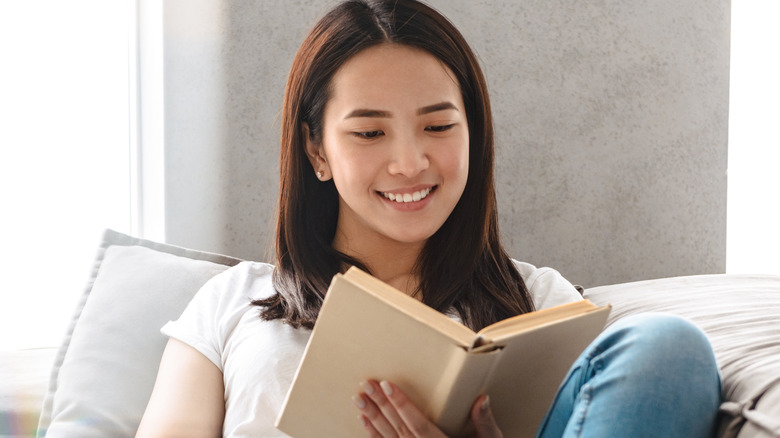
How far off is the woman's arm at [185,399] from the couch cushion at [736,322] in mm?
702

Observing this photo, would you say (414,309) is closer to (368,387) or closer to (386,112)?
(368,387)

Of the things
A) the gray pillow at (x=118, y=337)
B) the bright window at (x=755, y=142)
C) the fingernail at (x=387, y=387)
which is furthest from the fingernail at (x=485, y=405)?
the bright window at (x=755, y=142)

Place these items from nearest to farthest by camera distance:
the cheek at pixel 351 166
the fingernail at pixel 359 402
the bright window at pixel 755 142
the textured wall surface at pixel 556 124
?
1. the fingernail at pixel 359 402
2. the cheek at pixel 351 166
3. the textured wall surface at pixel 556 124
4. the bright window at pixel 755 142

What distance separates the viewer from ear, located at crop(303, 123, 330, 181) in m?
1.28

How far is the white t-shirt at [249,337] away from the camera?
1063 millimetres

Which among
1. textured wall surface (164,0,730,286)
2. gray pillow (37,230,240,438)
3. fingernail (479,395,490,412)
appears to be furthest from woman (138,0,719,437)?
textured wall surface (164,0,730,286)

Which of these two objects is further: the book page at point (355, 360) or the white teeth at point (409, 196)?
the white teeth at point (409, 196)

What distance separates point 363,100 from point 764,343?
681 mm

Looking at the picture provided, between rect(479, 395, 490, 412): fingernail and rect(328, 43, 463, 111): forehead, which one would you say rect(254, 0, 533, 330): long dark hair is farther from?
rect(479, 395, 490, 412): fingernail

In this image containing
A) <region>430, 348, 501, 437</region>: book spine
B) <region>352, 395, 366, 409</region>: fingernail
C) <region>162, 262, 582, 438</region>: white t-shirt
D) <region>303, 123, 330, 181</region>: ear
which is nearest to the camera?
<region>430, 348, 501, 437</region>: book spine

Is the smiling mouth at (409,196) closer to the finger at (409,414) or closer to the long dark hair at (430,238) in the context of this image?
the long dark hair at (430,238)

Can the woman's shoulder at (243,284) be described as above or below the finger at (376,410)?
above

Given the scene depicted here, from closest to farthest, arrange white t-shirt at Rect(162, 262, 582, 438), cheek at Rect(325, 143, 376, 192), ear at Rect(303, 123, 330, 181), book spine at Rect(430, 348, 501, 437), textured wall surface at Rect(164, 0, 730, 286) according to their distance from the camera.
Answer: book spine at Rect(430, 348, 501, 437)
white t-shirt at Rect(162, 262, 582, 438)
cheek at Rect(325, 143, 376, 192)
ear at Rect(303, 123, 330, 181)
textured wall surface at Rect(164, 0, 730, 286)

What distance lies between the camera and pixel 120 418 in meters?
1.21
